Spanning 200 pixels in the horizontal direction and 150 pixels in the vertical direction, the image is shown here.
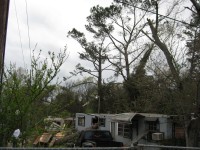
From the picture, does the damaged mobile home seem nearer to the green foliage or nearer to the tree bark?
the tree bark

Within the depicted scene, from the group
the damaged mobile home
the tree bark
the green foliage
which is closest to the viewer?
the green foliage

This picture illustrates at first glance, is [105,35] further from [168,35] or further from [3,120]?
[3,120]

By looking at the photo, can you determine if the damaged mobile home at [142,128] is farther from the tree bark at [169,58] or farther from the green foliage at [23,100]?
the green foliage at [23,100]

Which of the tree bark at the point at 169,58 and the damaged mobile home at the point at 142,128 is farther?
the damaged mobile home at the point at 142,128

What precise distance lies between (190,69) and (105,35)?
98.8 feet

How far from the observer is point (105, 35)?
49.9 metres

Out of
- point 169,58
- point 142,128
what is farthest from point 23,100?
point 142,128

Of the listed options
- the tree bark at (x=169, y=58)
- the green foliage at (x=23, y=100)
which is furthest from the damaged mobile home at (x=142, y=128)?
the green foliage at (x=23, y=100)

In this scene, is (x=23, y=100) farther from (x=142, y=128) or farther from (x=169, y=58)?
(x=142, y=128)

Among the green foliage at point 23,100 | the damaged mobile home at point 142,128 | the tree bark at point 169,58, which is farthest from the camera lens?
the damaged mobile home at point 142,128

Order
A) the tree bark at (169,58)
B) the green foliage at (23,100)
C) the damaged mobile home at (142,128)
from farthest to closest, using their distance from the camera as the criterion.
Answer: the damaged mobile home at (142,128)
the tree bark at (169,58)
the green foliage at (23,100)

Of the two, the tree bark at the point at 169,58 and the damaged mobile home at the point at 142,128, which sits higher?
the tree bark at the point at 169,58

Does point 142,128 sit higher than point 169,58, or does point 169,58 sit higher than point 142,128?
point 169,58

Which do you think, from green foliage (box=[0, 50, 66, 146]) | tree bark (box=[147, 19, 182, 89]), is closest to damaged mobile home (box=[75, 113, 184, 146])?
tree bark (box=[147, 19, 182, 89])
